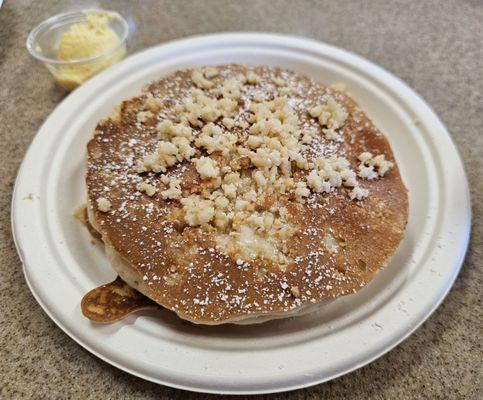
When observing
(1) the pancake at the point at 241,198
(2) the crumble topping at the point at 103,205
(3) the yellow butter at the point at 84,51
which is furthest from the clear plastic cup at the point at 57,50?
(2) the crumble topping at the point at 103,205

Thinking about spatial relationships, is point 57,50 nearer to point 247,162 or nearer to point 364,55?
point 247,162

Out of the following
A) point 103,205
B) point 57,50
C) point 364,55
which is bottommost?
point 57,50

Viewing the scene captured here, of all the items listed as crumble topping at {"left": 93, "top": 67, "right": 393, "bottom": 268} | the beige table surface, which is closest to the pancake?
crumble topping at {"left": 93, "top": 67, "right": 393, "bottom": 268}

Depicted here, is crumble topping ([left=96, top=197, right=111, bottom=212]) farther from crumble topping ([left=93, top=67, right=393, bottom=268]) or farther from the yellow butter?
the yellow butter

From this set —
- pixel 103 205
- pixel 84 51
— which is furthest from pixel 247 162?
pixel 84 51

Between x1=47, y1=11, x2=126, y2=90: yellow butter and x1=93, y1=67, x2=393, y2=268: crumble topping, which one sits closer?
x1=93, y1=67, x2=393, y2=268: crumble topping

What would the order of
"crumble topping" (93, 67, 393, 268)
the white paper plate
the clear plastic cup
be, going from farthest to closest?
the clear plastic cup
"crumble topping" (93, 67, 393, 268)
the white paper plate

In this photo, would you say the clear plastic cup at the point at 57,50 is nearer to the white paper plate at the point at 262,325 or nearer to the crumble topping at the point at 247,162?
the white paper plate at the point at 262,325

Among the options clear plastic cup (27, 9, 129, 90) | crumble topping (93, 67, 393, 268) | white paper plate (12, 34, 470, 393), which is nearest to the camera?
white paper plate (12, 34, 470, 393)
